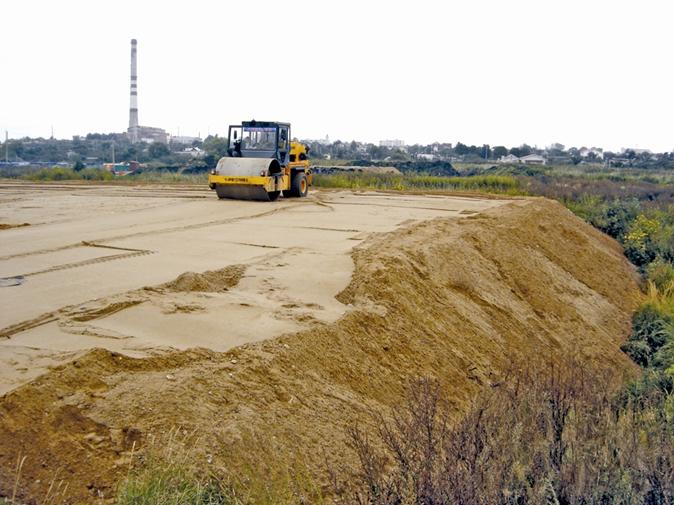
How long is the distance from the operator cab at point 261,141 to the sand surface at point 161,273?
2938 millimetres

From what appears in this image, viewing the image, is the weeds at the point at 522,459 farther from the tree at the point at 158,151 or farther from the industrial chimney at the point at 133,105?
the industrial chimney at the point at 133,105

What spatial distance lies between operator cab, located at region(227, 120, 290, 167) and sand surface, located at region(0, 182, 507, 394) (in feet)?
9.64

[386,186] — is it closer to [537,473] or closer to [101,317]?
[101,317]

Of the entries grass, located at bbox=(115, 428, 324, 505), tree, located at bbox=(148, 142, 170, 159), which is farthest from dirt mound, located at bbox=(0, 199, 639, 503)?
tree, located at bbox=(148, 142, 170, 159)

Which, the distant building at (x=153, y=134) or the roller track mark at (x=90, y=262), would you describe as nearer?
the roller track mark at (x=90, y=262)

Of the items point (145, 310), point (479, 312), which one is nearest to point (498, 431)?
point (145, 310)

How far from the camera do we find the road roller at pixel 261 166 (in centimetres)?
2183

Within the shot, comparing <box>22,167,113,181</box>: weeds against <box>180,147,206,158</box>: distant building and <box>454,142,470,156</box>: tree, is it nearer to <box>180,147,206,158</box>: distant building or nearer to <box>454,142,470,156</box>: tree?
<box>180,147,206,158</box>: distant building

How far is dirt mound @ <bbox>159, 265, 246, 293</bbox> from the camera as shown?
9102 mm

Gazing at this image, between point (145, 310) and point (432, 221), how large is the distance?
10.0 meters

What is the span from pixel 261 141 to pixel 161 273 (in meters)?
13.8

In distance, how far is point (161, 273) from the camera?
10211 mm

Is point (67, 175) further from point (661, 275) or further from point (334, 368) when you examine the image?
point (334, 368)

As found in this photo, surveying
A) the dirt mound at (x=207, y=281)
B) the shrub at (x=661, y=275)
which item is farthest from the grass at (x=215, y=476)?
the shrub at (x=661, y=275)
